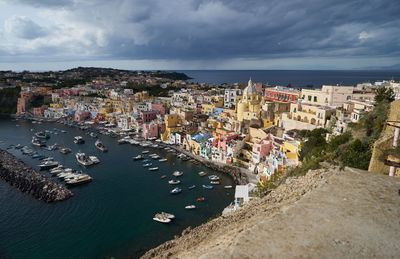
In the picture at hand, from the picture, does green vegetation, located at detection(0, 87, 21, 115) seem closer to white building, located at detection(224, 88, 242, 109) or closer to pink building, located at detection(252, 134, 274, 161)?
white building, located at detection(224, 88, 242, 109)

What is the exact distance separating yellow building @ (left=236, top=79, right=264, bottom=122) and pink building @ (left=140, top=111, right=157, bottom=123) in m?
19.7

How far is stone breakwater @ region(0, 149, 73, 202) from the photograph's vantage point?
24.7 m

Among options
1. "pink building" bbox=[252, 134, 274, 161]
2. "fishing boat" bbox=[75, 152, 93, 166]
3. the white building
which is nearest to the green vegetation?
"fishing boat" bbox=[75, 152, 93, 166]

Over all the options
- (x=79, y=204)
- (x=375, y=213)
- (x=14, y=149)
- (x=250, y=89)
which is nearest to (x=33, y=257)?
(x=79, y=204)

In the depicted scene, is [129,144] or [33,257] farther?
[129,144]

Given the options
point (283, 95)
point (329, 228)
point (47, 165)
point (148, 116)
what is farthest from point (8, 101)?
point (329, 228)

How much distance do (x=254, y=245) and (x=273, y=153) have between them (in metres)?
21.7

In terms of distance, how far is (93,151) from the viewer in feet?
131

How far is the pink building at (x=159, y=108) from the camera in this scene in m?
55.4

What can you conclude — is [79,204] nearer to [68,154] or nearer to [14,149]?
[68,154]

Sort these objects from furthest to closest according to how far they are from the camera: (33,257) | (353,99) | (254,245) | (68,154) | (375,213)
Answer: (68,154)
(353,99)
(33,257)
(375,213)
(254,245)

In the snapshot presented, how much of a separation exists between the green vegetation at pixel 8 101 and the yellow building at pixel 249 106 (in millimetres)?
72059

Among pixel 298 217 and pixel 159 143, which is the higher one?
pixel 298 217

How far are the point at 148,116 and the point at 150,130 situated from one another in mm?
7070
